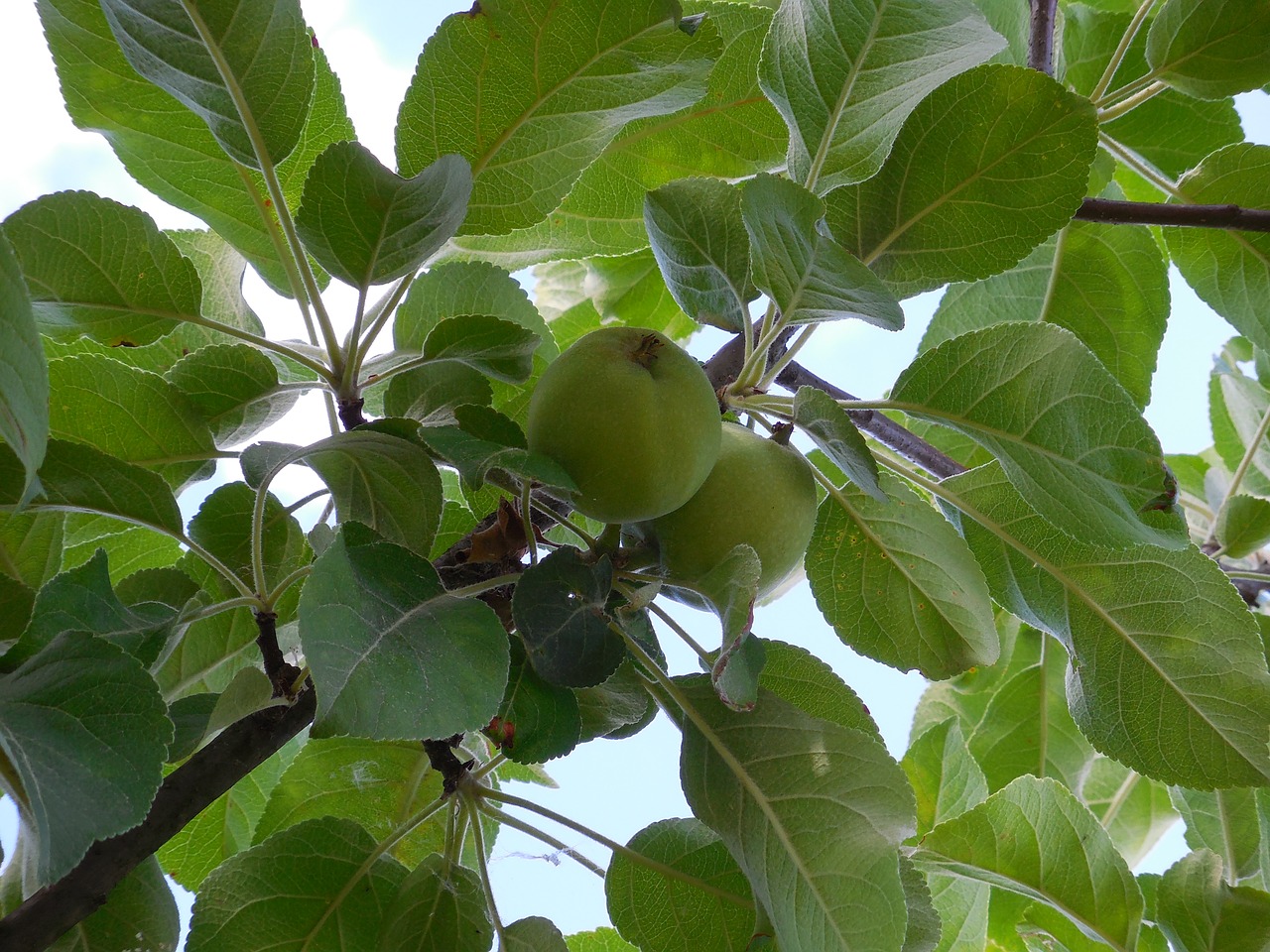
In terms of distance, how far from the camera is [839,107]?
30.7 inches

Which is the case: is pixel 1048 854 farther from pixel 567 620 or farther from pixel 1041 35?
pixel 1041 35

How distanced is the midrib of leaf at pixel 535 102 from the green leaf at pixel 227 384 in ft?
0.75

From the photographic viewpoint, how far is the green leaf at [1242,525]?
1268 millimetres

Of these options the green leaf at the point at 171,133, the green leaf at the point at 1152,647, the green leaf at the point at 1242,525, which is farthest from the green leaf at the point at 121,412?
the green leaf at the point at 1242,525

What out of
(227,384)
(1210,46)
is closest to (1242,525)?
(1210,46)

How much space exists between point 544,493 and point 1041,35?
0.70 m

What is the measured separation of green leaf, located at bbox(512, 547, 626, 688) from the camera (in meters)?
0.61

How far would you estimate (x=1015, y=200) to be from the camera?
2.59ft

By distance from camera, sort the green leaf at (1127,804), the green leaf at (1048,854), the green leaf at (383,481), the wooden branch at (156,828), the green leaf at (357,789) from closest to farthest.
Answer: the wooden branch at (156,828)
the green leaf at (383,481)
the green leaf at (357,789)
the green leaf at (1048,854)
the green leaf at (1127,804)

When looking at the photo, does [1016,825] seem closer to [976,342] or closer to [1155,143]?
[976,342]

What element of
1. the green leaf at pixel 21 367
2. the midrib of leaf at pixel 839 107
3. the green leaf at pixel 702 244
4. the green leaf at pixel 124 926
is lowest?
the green leaf at pixel 124 926

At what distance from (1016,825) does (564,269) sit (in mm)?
1041

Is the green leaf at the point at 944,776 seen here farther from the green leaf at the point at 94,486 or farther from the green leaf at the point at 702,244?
the green leaf at the point at 94,486

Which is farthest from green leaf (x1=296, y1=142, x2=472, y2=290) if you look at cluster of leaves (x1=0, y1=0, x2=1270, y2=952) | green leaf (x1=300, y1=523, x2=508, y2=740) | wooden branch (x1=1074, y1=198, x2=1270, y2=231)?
wooden branch (x1=1074, y1=198, x2=1270, y2=231)
